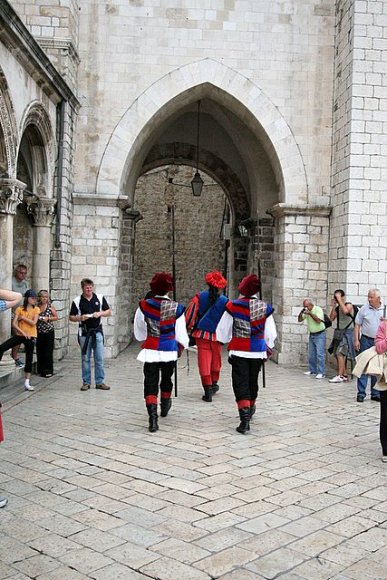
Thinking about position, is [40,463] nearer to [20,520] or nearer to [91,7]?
[20,520]

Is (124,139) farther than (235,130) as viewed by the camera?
No

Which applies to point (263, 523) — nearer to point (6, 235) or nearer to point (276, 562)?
point (276, 562)

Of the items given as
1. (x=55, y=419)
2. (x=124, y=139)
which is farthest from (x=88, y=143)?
(x=55, y=419)

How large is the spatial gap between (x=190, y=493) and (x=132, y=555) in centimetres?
104

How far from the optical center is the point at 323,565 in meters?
3.25

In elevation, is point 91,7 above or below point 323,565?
above

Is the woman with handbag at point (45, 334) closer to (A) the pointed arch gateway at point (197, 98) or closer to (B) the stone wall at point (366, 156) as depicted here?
(A) the pointed arch gateway at point (197, 98)

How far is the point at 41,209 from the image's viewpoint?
1041 cm

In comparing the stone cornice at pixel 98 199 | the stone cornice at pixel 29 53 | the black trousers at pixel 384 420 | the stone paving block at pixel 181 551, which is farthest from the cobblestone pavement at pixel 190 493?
the stone cornice at pixel 98 199

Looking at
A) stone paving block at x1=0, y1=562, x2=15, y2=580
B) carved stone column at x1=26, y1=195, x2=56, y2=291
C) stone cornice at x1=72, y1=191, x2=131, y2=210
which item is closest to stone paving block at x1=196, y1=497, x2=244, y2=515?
stone paving block at x1=0, y1=562, x2=15, y2=580

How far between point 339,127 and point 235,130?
3446mm

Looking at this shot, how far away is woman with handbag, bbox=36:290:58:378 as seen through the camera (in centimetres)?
895

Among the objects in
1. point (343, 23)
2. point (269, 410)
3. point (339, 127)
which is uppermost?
point (343, 23)

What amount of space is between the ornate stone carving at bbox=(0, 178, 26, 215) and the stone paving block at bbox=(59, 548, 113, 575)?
5.77 meters
